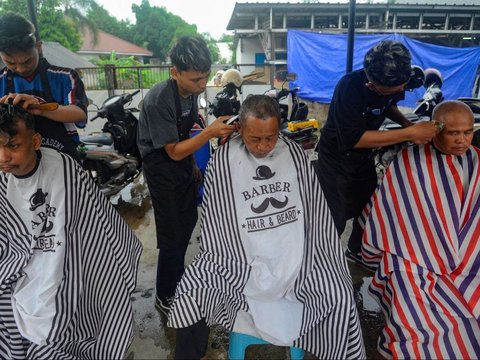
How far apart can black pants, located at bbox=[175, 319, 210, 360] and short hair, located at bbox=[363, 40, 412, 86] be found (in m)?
1.41

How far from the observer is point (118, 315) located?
159 cm

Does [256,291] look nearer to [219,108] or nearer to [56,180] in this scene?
[56,180]

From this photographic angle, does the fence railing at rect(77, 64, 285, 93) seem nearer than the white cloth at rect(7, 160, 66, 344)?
No

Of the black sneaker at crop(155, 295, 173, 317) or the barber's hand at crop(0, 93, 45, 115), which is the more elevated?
the barber's hand at crop(0, 93, 45, 115)

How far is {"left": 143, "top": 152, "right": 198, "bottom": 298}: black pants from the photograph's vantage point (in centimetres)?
186

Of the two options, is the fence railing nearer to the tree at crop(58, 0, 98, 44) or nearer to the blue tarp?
the blue tarp

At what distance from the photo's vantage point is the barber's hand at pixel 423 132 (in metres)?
1.66

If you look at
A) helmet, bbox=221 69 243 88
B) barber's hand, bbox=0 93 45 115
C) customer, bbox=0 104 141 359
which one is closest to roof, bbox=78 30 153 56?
helmet, bbox=221 69 243 88

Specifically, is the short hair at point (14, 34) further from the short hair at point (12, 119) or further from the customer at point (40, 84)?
the short hair at point (12, 119)

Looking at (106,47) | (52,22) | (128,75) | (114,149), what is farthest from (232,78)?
(106,47)

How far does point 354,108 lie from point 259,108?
0.66 m

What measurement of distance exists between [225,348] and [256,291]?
636 mm

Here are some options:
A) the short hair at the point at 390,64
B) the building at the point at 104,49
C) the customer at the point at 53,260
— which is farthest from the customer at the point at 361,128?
the building at the point at 104,49

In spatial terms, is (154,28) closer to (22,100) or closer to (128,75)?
(128,75)
